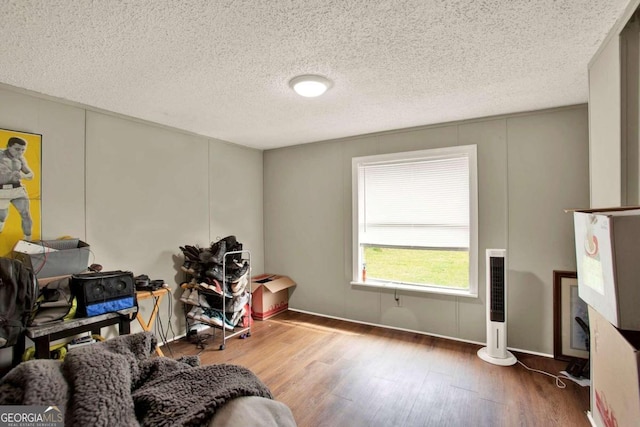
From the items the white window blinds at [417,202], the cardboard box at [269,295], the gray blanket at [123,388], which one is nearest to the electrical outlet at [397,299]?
the white window blinds at [417,202]

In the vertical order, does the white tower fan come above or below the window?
below

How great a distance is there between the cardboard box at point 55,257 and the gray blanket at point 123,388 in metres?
2.05

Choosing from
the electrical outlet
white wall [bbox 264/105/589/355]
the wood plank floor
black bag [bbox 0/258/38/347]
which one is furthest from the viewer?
the electrical outlet

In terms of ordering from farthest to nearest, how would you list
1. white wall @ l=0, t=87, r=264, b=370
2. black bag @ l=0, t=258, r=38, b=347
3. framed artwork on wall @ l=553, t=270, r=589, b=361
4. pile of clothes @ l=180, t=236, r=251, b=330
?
pile of clothes @ l=180, t=236, r=251, b=330 → framed artwork on wall @ l=553, t=270, r=589, b=361 → white wall @ l=0, t=87, r=264, b=370 → black bag @ l=0, t=258, r=38, b=347

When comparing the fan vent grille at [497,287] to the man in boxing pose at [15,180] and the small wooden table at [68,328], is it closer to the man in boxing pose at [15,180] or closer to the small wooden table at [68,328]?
the small wooden table at [68,328]

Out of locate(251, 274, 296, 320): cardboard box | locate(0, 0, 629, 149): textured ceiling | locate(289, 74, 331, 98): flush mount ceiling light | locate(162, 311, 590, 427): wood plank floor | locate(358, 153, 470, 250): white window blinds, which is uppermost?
locate(0, 0, 629, 149): textured ceiling

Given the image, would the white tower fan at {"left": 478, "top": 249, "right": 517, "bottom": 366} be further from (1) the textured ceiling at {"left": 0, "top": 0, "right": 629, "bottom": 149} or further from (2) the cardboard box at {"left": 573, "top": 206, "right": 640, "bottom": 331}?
(2) the cardboard box at {"left": 573, "top": 206, "right": 640, "bottom": 331}

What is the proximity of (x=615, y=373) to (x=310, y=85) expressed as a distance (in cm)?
234

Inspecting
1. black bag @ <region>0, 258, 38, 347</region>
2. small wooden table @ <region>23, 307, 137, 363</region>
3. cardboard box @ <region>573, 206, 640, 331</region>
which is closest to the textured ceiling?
cardboard box @ <region>573, 206, 640, 331</region>

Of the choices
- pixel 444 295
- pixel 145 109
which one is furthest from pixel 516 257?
pixel 145 109

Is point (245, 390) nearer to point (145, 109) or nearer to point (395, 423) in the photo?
point (395, 423)

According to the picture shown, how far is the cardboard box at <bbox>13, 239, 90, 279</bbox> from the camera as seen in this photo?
7.30 ft

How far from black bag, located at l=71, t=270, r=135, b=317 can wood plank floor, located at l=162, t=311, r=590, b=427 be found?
3.18 feet

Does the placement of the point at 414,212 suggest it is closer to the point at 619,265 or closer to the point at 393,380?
the point at 393,380
